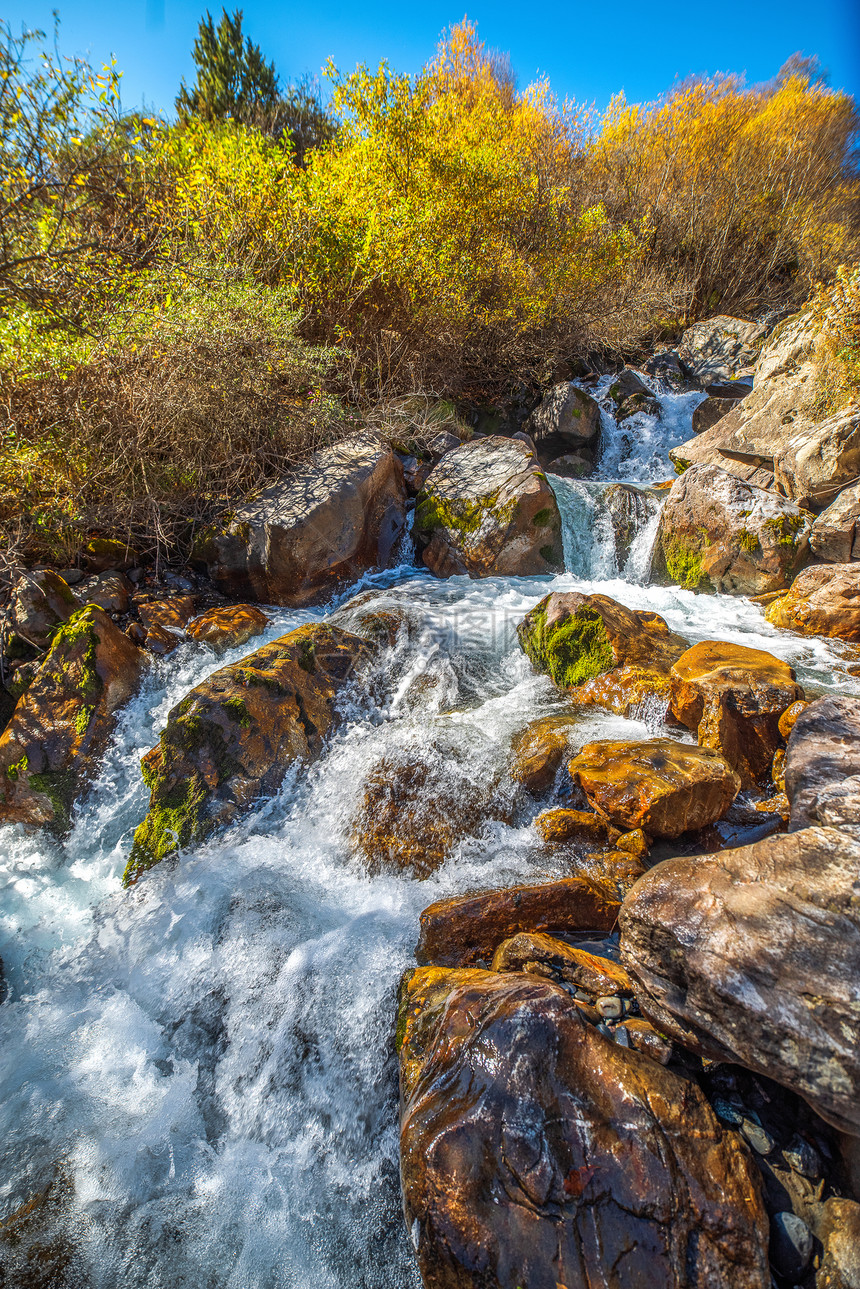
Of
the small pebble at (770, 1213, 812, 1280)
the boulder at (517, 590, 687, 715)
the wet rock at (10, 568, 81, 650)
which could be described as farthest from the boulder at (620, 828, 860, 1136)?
the wet rock at (10, 568, 81, 650)

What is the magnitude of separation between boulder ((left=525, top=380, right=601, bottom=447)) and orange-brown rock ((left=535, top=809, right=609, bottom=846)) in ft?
28.8

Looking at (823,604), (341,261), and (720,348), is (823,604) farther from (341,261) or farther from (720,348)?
(720,348)

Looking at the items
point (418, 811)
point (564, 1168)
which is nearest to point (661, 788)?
point (418, 811)

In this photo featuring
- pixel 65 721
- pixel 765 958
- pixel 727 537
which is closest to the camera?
pixel 765 958

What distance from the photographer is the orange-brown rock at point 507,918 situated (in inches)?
104

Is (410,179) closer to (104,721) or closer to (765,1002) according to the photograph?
(104,721)

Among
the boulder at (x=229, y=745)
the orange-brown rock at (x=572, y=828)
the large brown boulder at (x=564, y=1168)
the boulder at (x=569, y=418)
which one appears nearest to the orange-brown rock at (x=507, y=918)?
the orange-brown rock at (x=572, y=828)

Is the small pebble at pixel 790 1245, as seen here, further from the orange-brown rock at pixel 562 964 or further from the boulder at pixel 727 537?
the boulder at pixel 727 537

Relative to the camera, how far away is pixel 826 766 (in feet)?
8.53

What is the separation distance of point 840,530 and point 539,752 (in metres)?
4.69

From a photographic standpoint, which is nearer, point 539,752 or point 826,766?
point 826,766

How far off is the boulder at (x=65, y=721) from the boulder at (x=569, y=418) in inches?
340

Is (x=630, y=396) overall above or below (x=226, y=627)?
above

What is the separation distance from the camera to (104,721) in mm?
4367
